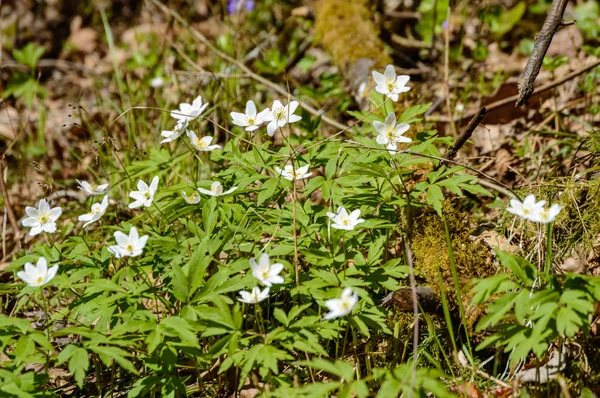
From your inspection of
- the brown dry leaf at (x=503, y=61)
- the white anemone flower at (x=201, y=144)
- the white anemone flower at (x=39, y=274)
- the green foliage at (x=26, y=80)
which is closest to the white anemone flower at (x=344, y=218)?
the white anemone flower at (x=201, y=144)

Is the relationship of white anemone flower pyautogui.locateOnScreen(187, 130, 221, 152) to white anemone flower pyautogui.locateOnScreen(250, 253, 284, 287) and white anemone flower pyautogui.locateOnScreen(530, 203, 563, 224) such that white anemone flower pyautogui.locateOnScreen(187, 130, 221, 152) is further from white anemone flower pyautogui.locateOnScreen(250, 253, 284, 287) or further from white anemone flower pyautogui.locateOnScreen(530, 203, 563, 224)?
white anemone flower pyautogui.locateOnScreen(530, 203, 563, 224)

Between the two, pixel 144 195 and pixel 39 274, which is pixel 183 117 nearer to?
pixel 144 195

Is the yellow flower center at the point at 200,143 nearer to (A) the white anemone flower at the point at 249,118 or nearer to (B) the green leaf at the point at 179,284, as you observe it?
(A) the white anemone flower at the point at 249,118

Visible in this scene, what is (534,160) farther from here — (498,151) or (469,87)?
(469,87)

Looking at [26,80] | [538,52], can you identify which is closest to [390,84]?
[538,52]

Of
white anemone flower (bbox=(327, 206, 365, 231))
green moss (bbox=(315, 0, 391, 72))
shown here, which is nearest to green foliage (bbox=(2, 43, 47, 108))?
green moss (bbox=(315, 0, 391, 72))

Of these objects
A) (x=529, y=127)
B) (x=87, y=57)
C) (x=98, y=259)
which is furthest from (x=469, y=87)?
(x=87, y=57)
